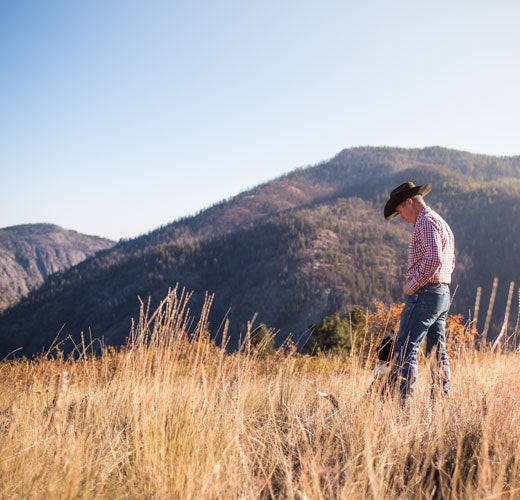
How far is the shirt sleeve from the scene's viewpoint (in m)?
2.87

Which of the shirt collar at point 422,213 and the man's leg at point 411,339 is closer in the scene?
the man's leg at point 411,339

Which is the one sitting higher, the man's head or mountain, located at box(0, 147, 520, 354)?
the man's head

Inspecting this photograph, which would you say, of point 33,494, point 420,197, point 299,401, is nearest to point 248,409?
point 299,401

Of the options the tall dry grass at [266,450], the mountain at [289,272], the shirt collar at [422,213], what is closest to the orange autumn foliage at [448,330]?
the tall dry grass at [266,450]

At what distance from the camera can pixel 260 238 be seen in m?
135

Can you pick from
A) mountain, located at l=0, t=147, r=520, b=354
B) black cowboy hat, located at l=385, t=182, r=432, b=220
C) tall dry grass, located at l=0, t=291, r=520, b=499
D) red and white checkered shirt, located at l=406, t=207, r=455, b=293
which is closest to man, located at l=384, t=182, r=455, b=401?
red and white checkered shirt, located at l=406, t=207, r=455, b=293

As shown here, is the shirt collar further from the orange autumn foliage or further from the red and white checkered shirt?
the orange autumn foliage

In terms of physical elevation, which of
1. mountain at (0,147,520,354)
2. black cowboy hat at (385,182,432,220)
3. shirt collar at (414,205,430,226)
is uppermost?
black cowboy hat at (385,182,432,220)

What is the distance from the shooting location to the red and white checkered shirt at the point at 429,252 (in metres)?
2.88

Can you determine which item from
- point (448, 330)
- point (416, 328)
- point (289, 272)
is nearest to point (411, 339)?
point (416, 328)

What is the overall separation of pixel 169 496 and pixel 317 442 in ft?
2.68

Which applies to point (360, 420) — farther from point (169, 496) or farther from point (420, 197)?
point (420, 197)

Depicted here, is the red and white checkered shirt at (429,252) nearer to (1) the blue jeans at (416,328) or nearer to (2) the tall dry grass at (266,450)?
(1) the blue jeans at (416,328)

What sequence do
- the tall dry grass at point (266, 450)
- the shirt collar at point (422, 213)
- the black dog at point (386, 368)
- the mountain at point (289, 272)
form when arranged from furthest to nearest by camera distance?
the mountain at point (289, 272)
the shirt collar at point (422, 213)
the black dog at point (386, 368)
the tall dry grass at point (266, 450)
